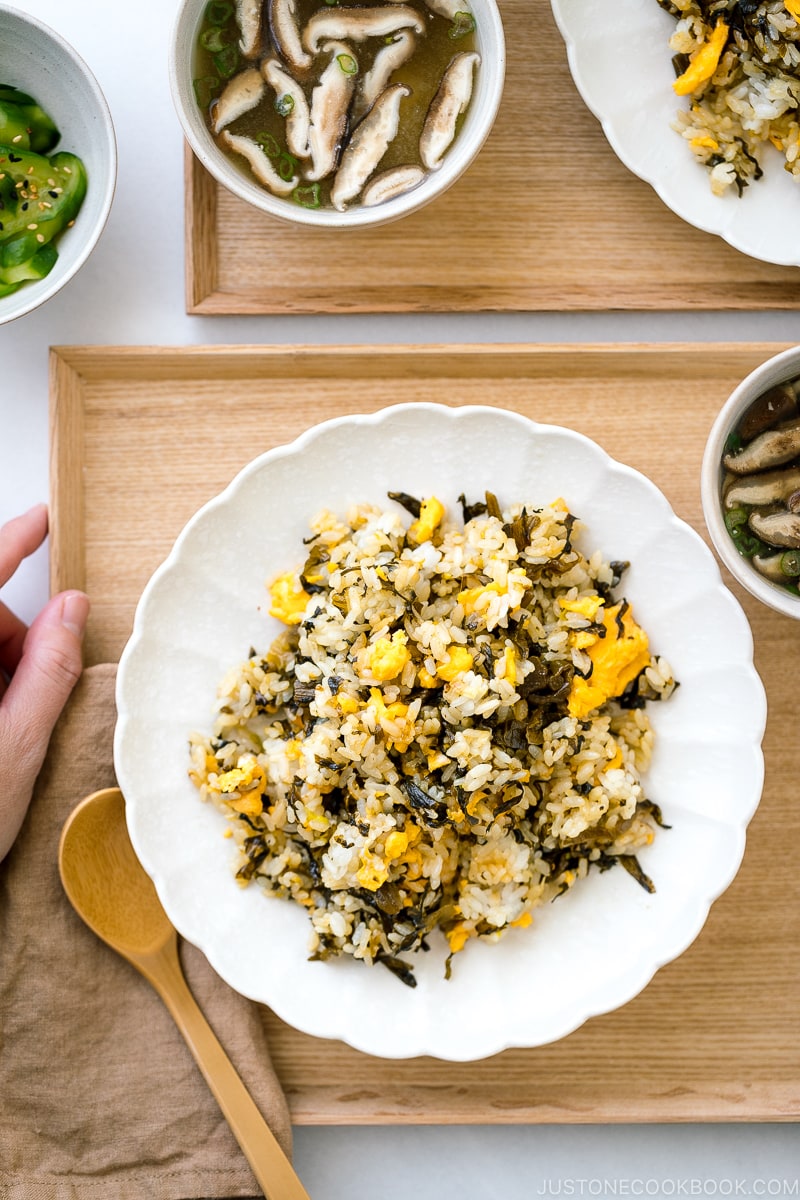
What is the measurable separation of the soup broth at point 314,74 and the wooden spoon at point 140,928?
1.20 meters

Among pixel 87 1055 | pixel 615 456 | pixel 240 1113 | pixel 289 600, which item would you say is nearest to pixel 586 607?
pixel 615 456

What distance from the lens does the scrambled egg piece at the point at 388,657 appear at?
58.7 inches

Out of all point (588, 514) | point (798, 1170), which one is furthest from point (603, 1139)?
point (588, 514)

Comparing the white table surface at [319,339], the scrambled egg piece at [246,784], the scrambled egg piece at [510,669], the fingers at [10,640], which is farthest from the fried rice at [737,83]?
the fingers at [10,640]

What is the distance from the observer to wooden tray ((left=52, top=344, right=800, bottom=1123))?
181 centimetres

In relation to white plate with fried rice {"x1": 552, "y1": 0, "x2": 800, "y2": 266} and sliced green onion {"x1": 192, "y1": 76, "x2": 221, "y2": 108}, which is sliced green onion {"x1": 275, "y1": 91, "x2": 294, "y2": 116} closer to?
sliced green onion {"x1": 192, "y1": 76, "x2": 221, "y2": 108}

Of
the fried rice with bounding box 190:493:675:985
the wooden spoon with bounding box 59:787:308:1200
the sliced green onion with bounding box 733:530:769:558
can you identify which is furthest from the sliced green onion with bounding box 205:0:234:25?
the wooden spoon with bounding box 59:787:308:1200

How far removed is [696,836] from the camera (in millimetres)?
1691

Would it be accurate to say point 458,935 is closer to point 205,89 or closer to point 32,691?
point 32,691

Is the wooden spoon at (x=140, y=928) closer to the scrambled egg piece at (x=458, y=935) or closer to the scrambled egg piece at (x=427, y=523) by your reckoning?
the scrambled egg piece at (x=458, y=935)

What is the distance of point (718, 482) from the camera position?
1631mm

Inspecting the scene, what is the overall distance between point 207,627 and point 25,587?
18.7 inches

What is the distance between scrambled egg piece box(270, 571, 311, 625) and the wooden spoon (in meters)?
0.46

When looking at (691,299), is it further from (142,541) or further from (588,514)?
(142,541)
